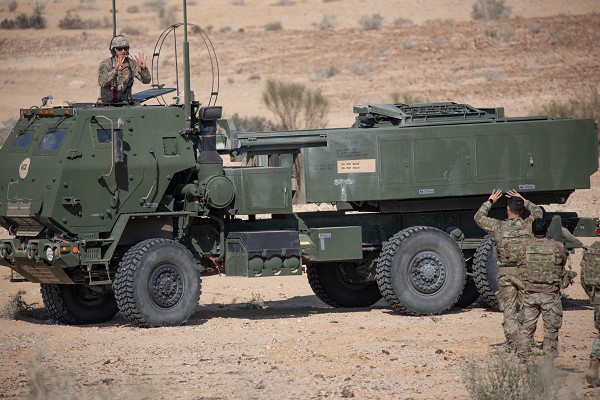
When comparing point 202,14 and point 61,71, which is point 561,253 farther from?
point 202,14

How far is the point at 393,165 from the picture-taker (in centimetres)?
1498

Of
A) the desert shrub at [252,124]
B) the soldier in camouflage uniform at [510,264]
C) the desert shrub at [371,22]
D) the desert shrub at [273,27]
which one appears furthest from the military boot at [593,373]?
the desert shrub at [273,27]

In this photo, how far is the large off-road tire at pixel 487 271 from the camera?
15.1 metres

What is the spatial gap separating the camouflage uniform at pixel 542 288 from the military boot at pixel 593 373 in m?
0.71

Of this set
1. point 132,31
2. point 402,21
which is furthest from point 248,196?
point 402,21

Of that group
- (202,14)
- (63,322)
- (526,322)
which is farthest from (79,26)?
(526,322)

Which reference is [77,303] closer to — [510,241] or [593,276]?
[510,241]

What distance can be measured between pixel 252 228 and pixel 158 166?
146cm

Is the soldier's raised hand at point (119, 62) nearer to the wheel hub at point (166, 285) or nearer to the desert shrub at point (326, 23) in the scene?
the wheel hub at point (166, 285)

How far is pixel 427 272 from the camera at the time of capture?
1511cm

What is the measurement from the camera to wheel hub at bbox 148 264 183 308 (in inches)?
557

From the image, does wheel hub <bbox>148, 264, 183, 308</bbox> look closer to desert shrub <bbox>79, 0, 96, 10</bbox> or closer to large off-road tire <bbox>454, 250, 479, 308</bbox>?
large off-road tire <bbox>454, 250, 479, 308</bbox>

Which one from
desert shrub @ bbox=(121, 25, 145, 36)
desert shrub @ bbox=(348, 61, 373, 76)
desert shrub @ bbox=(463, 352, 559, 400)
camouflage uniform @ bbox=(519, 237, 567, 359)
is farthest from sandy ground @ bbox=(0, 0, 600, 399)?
desert shrub @ bbox=(121, 25, 145, 36)

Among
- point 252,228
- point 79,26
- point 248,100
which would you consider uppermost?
point 79,26
